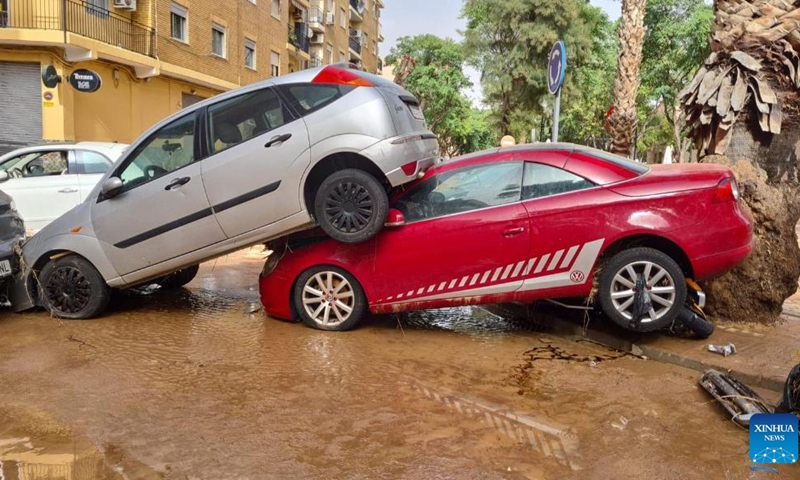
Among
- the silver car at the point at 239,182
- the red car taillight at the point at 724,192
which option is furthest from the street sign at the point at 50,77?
the red car taillight at the point at 724,192

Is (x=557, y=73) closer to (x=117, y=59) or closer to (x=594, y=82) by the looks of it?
(x=117, y=59)

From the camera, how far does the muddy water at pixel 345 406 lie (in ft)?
10.2

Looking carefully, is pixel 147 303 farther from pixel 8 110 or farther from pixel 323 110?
pixel 8 110

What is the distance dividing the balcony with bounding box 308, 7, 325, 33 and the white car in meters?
32.4

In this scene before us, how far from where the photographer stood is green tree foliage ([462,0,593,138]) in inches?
1169

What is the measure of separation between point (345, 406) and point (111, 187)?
3.23 m

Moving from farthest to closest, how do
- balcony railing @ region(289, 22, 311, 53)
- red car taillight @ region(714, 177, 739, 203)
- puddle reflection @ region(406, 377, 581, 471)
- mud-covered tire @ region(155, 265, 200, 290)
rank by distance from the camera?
balcony railing @ region(289, 22, 311, 53), mud-covered tire @ region(155, 265, 200, 290), red car taillight @ region(714, 177, 739, 203), puddle reflection @ region(406, 377, 581, 471)

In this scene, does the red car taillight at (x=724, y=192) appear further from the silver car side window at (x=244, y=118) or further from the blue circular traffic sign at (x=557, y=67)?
the silver car side window at (x=244, y=118)

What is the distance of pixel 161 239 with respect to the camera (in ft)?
18.4

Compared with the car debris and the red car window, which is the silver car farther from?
the car debris

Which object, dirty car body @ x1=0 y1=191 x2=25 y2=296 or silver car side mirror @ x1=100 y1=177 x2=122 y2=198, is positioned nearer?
silver car side mirror @ x1=100 y1=177 x2=122 y2=198

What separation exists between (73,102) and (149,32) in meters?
3.94

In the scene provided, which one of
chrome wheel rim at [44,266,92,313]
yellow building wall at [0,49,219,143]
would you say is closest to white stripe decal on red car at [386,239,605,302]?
chrome wheel rim at [44,266,92,313]

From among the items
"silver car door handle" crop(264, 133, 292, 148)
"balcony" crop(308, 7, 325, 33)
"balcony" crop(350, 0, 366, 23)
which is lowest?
"silver car door handle" crop(264, 133, 292, 148)
